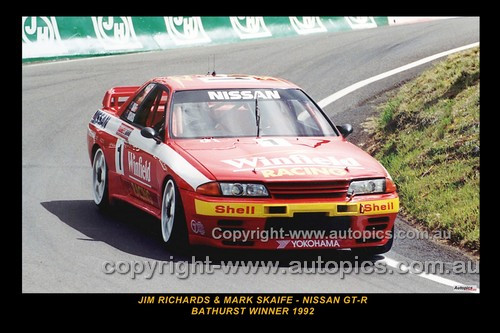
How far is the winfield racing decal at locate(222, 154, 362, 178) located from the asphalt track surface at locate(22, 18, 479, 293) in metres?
0.81

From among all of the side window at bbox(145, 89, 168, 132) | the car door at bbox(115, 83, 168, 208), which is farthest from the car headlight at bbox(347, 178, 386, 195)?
the side window at bbox(145, 89, 168, 132)

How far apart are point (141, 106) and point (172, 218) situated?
2.35 metres

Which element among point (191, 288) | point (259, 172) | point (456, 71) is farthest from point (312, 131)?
point (456, 71)

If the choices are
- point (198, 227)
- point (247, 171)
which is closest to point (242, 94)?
point (247, 171)

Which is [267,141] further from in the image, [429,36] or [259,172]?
[429,36]

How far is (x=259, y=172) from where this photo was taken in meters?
9.54

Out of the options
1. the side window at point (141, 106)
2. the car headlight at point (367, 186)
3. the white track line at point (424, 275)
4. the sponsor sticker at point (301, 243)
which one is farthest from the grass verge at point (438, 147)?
the side window at point (141, 106)

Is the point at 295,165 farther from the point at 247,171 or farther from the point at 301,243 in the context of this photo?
the point at 301,243

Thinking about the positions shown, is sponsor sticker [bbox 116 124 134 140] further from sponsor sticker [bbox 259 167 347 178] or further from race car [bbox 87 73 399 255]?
sponsor sticker [bbox 259 167 347 178]

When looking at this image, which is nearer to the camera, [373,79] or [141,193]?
[141,193]

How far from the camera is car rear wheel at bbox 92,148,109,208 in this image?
12094 millimetres

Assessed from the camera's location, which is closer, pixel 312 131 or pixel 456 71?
pixel 312 131

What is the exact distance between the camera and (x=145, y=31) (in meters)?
25.3
